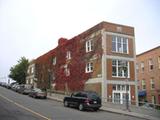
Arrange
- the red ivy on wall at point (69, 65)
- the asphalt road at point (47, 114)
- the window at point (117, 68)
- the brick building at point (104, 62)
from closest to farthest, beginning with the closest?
the asphalt road at point (47, 114)
the brick building at point (104, 62)
the window at point (117, 68)
the red ivy on wall at point (69, 65)

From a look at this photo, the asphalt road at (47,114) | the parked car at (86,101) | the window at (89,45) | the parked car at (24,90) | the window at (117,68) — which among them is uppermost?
the window at (89,45)

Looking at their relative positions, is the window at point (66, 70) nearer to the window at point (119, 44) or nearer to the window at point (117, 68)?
the window at point (117, 68)

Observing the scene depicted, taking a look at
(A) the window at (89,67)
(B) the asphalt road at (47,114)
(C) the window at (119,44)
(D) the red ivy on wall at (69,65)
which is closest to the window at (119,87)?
(D) the red ivy on wall at (69,65)

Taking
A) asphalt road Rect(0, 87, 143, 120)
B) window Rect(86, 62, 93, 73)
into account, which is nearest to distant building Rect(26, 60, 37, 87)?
window Rect(86, 62, 93, 73)

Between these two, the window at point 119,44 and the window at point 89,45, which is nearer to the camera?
the window at point 119,44

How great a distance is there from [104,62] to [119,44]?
4.25 metres

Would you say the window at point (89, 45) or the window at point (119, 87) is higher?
the window at point (89, 45)

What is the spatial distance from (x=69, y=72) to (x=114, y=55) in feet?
30.5

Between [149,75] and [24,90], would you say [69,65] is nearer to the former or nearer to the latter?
[24,90]

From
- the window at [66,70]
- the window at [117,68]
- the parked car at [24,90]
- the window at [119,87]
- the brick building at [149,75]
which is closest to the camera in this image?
the window at [119,87]

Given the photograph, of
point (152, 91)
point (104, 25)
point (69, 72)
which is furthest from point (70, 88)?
point (152, 91)

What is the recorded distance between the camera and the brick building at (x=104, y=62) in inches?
1380

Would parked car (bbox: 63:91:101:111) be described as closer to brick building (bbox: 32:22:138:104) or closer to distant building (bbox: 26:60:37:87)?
brick building (bbox: 32:22:138:104)

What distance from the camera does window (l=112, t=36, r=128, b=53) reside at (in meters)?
37.0
